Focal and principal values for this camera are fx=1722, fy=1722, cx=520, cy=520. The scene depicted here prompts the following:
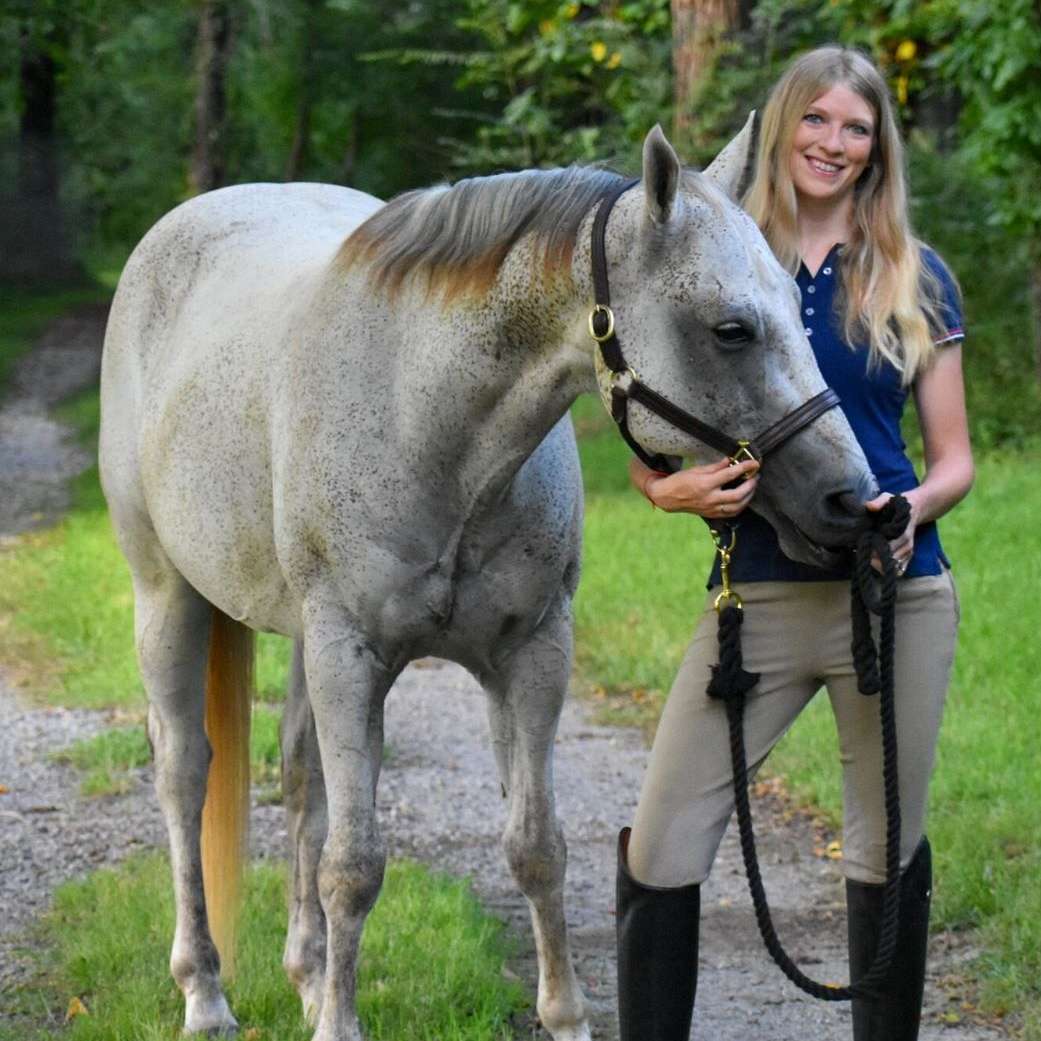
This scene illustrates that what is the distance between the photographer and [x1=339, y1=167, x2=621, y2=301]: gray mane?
2.99 metres

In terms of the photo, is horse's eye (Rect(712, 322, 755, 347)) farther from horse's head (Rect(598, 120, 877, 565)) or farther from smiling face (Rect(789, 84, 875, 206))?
smiling face (Rect(789, 84, 875, 206))

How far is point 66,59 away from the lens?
76.7 ft

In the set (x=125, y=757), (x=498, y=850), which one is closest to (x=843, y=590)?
(x=498, y=850)

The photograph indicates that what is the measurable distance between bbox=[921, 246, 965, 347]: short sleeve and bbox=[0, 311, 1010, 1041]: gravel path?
164 cm

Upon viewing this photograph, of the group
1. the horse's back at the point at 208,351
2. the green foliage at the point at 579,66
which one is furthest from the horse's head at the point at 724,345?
the green foliage at the point at 579,66

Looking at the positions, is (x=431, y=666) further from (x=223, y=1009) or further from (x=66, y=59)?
(x=66, y=59)

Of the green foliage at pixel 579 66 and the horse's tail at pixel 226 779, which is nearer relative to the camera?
the horse's tail at pixel 226 779

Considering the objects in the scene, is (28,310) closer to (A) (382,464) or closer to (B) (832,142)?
(A) (382,464)

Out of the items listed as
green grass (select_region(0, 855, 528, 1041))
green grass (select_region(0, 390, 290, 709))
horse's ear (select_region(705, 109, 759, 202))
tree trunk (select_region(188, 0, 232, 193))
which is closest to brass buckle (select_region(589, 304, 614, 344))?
horse's ear (select_region(705, 109, 759, 202))

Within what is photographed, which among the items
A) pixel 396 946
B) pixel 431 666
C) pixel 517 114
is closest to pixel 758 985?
pixel 396 946

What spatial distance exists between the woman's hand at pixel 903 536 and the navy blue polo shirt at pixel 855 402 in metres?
0.09

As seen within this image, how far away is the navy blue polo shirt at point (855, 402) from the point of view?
3.14 meters

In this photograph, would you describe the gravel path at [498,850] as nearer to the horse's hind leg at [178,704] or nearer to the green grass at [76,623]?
the green grass at [76,623]

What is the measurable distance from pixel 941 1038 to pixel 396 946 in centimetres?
131
